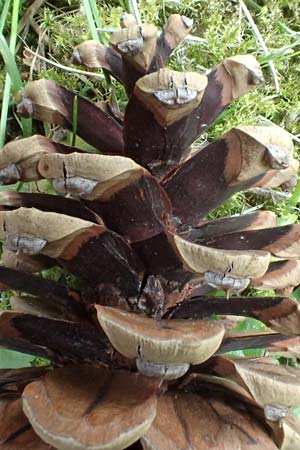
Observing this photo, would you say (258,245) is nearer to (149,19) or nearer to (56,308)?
(56,308)

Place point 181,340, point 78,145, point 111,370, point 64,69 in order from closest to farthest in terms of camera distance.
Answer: point 181,340 < point 111,370 < point 78,145 < point 64,69

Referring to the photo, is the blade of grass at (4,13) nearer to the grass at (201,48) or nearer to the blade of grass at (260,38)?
the grass at (201,48)

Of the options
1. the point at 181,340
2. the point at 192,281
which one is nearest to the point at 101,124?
the point at 192,281

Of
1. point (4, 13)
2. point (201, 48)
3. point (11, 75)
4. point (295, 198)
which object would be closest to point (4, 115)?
point (11, 75)

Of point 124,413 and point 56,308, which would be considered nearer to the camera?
point 124,413

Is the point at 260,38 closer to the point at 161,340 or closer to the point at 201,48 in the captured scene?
the point at 201,48

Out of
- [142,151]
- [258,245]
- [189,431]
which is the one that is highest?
[142,151]

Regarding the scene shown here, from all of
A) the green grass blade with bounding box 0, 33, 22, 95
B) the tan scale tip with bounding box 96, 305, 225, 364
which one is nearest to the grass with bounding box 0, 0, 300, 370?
the green grass blade with bounding box 0, 33, 22, 95

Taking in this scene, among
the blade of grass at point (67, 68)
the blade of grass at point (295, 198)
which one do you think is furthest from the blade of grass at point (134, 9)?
the blade of grass at point (295, 198)
